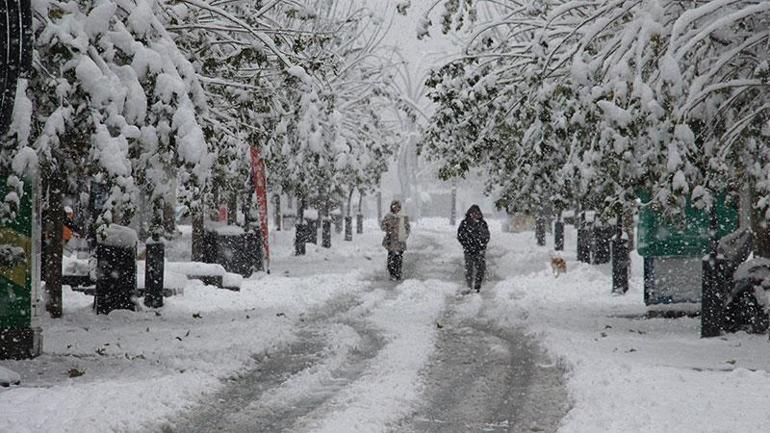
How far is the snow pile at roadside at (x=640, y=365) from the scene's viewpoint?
6363mm

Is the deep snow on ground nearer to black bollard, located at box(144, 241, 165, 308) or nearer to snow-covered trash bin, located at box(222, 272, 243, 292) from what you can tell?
black bollard, located at box(144, 241, 165, 308)

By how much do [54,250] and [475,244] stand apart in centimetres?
822

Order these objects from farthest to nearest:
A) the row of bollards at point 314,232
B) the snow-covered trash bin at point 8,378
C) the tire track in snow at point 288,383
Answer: the row of bollards at point 314,232 < the snow-covered trash bin at point 8,378 < the tire track in snow at point 288,383

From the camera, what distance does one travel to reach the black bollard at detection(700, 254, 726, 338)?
1015 centimetres

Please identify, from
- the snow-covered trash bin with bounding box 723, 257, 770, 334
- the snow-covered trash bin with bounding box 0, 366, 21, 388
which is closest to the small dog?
the snow-covered trash bin with bounding box 723, 257, 770, 334

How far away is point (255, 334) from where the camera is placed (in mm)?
10375

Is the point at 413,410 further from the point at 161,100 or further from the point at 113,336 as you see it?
the point at 113,336

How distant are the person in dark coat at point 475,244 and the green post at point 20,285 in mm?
9776

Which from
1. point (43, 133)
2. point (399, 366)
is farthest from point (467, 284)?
point (43, 133)

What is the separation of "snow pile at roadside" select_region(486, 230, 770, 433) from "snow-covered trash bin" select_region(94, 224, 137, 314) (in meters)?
5.18

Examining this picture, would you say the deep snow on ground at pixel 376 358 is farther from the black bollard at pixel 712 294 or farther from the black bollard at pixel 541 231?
the black bollard at pixel 541 231

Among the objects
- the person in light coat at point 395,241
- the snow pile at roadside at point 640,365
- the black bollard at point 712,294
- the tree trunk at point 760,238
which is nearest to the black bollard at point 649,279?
the snow pile at roadside at point 640,365

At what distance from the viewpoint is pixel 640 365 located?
330 inches

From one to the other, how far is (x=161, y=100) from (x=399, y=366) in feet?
11.4
